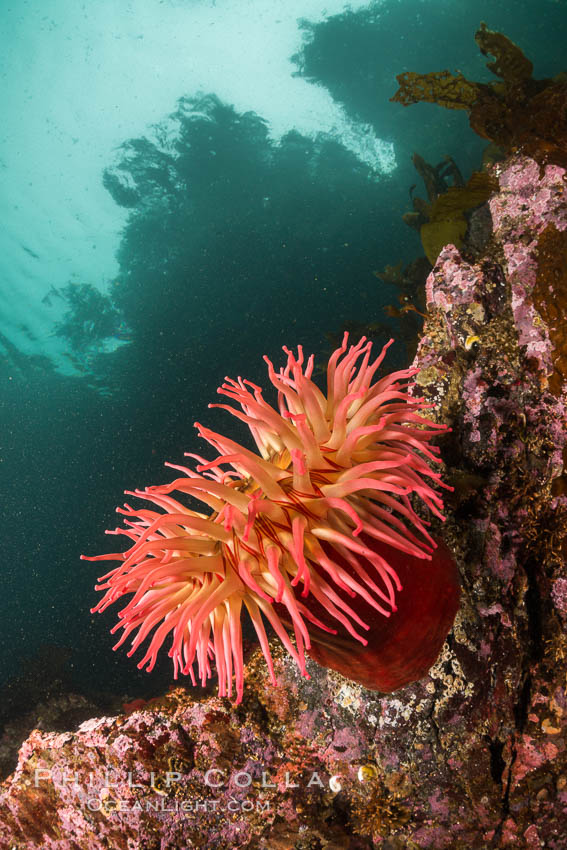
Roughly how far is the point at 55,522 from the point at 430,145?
1925cm

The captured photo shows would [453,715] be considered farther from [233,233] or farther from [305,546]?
[233,233]

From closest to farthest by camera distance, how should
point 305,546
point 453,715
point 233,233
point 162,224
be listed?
point 305,546
point 453,715
point 233,233
point 162,224

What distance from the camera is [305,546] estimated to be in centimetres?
150

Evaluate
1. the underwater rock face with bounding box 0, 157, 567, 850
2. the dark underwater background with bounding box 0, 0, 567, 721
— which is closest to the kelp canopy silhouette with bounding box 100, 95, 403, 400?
the dark underwater background with bounding box 0, 0, 567, 721

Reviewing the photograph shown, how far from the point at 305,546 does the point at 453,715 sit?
4.66 feet

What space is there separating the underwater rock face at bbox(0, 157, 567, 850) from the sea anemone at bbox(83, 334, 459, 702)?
622 mm

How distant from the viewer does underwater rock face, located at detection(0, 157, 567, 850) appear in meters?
2.14

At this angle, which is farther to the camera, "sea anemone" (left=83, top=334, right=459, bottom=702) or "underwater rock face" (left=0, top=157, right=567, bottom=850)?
"underwater rock face" (left=0, top=157, right=567, bottom=850)

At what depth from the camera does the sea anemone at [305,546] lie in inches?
56.1

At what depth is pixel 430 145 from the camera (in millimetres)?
14961

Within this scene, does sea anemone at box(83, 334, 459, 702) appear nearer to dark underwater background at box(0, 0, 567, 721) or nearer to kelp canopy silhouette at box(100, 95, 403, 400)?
dark underwater background at box(0, 0, 567, 721)

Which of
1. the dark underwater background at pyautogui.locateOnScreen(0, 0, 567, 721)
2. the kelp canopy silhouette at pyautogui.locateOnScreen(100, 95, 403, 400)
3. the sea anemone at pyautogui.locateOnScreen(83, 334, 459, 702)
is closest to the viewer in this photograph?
the sea anemone at pyautogui.locateOnScreen(83, 334, 459, 702)

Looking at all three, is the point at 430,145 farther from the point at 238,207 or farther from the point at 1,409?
the point at 1,409

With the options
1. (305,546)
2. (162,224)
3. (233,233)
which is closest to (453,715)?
(305,546)
